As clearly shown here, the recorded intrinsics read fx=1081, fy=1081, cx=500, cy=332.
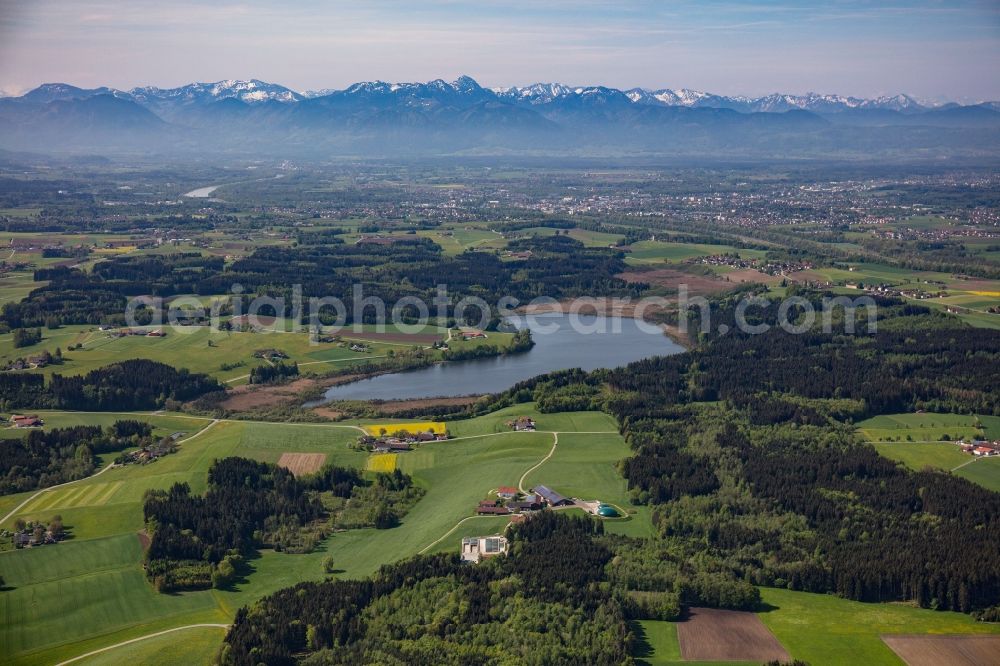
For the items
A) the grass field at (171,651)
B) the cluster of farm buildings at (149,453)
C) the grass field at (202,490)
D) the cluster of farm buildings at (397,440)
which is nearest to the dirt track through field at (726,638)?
the grass field at (202,490)

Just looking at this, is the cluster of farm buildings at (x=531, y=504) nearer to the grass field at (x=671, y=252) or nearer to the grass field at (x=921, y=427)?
the grass field at (x=921, y=427)

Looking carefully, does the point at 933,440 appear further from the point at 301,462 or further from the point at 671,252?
the point at 671,252

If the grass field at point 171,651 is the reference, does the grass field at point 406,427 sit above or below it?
above

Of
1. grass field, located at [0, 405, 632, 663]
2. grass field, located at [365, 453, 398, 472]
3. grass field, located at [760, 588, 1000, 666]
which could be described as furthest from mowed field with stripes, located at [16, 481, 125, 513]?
grass field, located at [760, 588, 1000, 666]

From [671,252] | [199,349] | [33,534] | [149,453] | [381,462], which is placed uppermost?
[671,252]

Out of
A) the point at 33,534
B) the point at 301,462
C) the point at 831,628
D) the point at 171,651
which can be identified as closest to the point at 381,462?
the point at 301,462
